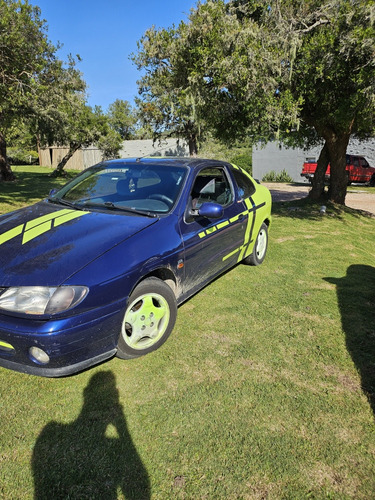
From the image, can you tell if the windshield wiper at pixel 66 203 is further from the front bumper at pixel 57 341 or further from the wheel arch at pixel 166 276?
the front bumper at pixel 57 341

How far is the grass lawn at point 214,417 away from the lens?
1807mm

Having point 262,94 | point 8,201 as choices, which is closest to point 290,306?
point 262,94

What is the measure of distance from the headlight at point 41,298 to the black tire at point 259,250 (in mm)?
3206

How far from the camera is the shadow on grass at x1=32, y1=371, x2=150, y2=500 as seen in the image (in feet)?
5.74

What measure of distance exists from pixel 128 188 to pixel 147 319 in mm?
1456

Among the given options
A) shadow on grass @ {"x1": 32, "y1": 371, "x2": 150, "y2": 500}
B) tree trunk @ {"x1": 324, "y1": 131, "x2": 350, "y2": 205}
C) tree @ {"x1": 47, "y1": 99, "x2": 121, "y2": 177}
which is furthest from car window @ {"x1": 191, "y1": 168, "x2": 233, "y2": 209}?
tree @ {"x1": 47, "y1": 99, "x2": 121, "y2": 177}

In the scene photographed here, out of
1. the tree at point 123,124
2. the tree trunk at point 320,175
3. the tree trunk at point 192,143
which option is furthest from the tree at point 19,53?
the tree at point 123,124

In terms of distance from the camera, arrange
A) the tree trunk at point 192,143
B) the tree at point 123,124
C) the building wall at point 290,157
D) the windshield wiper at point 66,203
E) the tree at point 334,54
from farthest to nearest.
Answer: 1. the tree at point 123,124
2. the tree trunk at point 192,143
3. the building wall at point 290,157
4. the tree at point 334,54
5. the windshield wiper at point 66,203

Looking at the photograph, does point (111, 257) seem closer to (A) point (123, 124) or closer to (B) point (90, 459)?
(B) point (90, 459)

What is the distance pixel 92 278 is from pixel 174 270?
88 cm

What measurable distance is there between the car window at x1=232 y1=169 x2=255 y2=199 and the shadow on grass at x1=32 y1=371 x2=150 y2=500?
119 inches

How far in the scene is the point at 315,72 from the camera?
267 inches

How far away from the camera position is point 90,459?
1.91 m

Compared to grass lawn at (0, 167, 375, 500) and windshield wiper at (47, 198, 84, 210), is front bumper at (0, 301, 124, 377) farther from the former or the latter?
windshield wiper at (47, 198, 84, 210)
